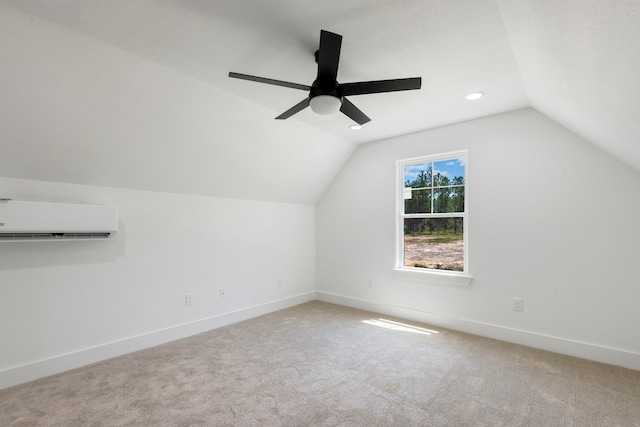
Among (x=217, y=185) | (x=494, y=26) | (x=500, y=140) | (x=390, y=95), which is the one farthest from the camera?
(x=217, y=185)

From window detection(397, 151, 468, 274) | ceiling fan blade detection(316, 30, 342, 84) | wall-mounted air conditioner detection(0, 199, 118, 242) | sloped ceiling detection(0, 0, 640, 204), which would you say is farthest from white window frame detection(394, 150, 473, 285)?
wall-mounted air conditioner detection(0, 199, 118, 242)

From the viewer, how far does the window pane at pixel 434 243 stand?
3.60 metres

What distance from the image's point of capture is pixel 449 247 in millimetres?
3654

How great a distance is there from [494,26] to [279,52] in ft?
4.53

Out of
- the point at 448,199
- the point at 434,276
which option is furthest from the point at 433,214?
the point at 434,276

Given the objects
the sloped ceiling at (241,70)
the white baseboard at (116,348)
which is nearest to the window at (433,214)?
the sloped ceiling at (241,70)

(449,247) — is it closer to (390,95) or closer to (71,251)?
(390,95)

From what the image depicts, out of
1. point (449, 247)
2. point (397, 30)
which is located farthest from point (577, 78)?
point (449, 247)

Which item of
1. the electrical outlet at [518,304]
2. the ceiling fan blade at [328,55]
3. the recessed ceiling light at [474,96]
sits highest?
the recessed ceiling light at [474,96]

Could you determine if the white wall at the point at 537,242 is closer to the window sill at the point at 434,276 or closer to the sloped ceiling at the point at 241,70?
the window sill at the point at 434,276

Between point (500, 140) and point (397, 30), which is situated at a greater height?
point (397, 30)

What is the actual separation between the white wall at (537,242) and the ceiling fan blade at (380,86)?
198 cm

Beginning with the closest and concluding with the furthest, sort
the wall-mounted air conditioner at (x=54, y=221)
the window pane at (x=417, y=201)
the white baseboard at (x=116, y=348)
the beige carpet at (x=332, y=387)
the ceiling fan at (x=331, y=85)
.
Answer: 1. the ceiling fan at (x=331, y=85)
2. the beige carpet at (x=332, y=387)
3. the wall-mounted air conditioner at (x=54, y=221)
4. the white baseboard at (x=116, y=348)
5. the window pane at (x=417, y=201)

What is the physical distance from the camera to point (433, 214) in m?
3.78
